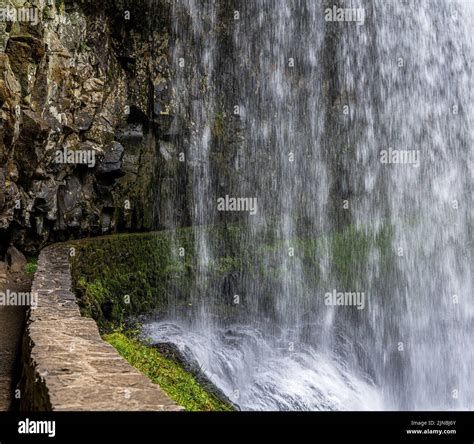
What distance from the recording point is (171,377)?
20.7 ft

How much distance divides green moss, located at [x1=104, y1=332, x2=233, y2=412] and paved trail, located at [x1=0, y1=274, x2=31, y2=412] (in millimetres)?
1149

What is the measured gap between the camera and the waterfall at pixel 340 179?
12430 millimetres

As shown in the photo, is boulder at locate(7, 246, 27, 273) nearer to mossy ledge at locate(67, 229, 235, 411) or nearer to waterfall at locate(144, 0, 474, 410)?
mossy ledge at locate(67, 229, 235, 411)

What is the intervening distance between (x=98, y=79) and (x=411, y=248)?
10479mm

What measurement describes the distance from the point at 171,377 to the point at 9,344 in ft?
6.14

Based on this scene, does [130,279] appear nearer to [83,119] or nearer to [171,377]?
[83,119]

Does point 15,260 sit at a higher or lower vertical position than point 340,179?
lower

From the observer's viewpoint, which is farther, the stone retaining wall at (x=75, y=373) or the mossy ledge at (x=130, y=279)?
the mossy ledge at (x=130, y=279)

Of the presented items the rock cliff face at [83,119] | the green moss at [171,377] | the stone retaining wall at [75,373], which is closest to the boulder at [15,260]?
the rock cliff face at [83,119]

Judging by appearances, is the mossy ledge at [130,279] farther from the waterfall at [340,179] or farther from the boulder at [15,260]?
the boulder at [15,260]

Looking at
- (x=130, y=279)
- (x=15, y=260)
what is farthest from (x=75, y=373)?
(x=130, y=279)

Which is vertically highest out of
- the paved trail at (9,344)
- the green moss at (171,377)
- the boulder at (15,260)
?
the boulder at (15,260)

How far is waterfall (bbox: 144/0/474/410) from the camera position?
1243 cm

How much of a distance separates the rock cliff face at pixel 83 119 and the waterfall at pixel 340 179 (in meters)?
0.88
